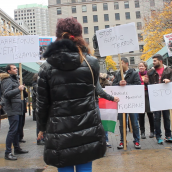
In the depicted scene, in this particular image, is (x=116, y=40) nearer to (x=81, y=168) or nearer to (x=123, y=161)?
(x=123, y=161)

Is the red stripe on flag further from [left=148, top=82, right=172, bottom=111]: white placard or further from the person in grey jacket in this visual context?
the person in grey jacket

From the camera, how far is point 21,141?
6.64 meters

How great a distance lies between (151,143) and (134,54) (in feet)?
214

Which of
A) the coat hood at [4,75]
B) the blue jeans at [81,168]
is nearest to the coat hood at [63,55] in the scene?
the blue jeans at [81,168]

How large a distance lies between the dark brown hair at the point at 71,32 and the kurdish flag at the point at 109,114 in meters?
2.61

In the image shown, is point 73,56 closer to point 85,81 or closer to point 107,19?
point 85,81

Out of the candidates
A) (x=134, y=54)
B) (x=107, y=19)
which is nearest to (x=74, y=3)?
(x=107, y=19)

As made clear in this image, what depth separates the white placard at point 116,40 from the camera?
486cm

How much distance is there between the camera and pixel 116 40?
193 inches

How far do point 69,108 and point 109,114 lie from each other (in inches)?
107

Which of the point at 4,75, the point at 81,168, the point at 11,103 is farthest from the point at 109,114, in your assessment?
the point at 81,168

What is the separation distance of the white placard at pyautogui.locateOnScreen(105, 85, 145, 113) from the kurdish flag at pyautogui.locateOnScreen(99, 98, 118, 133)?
21 cm

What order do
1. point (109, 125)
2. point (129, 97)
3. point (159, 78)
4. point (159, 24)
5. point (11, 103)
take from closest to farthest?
point (109, 125) → point (11, 103) → point (129, 97) → point (159, 78) → point (159, 24)

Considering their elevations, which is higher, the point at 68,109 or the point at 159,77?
the point at 159,77
